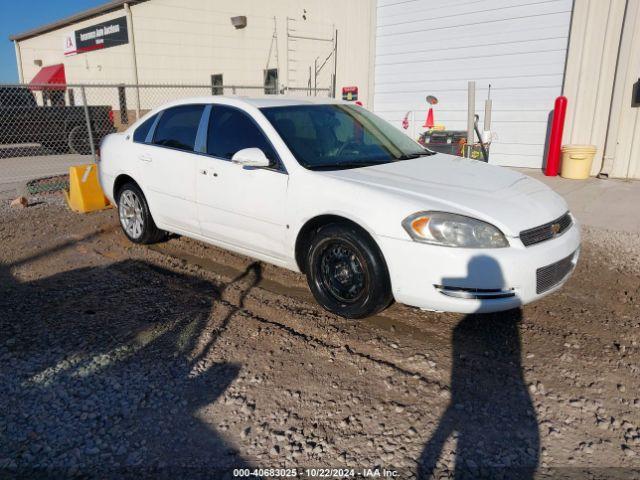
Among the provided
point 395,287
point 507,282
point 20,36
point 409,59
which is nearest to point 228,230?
point 395,287

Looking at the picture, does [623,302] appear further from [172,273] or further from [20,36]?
[20,36]

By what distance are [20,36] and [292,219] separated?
33.5 meters

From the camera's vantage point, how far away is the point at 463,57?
1155 cm

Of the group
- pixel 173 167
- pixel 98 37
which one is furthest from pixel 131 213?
pixel 98 37

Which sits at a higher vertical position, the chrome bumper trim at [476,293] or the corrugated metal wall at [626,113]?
the corrugated metal wall at [626,113]

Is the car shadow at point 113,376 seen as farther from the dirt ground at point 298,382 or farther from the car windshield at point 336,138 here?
the car windshield at point 336,138

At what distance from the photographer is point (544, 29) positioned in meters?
10.2

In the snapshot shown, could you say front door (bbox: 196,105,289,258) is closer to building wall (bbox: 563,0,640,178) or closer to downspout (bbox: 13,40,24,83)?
building wall (bbox: 563,0,640,178)

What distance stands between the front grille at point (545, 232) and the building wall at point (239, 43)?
10.4m

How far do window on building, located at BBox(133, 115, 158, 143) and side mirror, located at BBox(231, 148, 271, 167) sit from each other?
1.82 m

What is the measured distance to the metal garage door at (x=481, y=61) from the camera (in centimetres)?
1035

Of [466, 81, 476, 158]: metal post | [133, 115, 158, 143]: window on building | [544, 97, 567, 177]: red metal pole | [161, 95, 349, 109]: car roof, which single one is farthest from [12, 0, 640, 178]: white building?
Result: [133, 115, 158, 143]: window on building

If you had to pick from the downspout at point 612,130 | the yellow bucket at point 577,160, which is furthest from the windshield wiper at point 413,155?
the downspout at point 612,130

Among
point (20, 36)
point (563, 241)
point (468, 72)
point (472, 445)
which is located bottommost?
point (472, 445)
